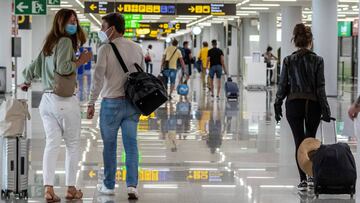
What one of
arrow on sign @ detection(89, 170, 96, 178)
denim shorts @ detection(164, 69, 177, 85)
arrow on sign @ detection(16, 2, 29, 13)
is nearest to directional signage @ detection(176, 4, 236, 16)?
denim shorts @ detection(164, 69, 177, 85)

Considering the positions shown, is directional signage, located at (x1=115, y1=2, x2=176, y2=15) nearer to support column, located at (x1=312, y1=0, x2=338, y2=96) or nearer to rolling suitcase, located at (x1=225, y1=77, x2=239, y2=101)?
rolling suitcase, located at (x1=225, y1=77, x2=239, y2=101)

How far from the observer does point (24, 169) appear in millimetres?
7605

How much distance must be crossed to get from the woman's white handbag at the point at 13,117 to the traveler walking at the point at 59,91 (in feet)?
0.93

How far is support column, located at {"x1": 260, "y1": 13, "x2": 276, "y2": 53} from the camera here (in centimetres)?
3778

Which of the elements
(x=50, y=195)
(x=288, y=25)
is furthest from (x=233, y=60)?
(x=50, y=195)

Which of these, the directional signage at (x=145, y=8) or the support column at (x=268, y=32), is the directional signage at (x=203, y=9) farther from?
the support column at (x=268, y=32)

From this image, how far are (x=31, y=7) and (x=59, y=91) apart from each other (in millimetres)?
11624

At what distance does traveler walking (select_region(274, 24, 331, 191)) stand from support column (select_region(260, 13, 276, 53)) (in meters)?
29.7

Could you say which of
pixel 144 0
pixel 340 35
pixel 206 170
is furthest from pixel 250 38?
pixel 206 170

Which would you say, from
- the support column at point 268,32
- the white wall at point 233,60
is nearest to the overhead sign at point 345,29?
the white wall at point 233,60

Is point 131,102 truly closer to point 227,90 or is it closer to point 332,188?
point 332,188

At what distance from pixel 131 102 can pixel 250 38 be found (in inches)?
1555

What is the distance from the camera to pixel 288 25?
30812 mm

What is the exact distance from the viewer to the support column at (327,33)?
25.0 meters
